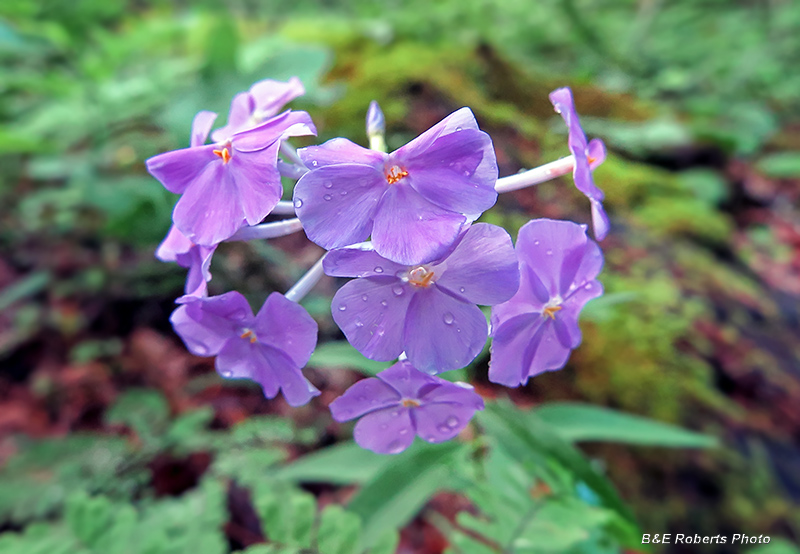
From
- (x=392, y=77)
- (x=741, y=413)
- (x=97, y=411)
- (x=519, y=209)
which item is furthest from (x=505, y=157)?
(x=97, y=411)

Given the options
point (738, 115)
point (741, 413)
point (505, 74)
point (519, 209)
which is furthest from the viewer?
point (738, 115)

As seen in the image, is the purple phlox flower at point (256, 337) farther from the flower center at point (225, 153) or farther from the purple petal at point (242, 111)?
the purple petal at point (242, 111)

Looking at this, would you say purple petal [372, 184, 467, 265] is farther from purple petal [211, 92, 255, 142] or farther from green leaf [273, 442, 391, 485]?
green leaf [273, 442, 391, 485]

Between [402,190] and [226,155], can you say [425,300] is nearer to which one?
[402,190]

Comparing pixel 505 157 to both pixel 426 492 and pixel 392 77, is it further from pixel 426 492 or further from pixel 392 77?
pixel 426 492

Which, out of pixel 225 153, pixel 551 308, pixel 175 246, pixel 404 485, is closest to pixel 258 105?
pixel 225 153

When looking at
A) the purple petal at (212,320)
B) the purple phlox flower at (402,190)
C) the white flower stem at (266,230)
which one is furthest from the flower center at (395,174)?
the purple petal at (212,320)
